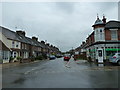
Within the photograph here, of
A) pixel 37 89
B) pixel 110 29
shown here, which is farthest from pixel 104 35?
pixel 37 89

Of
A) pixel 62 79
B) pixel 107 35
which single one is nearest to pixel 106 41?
pixel 107 35

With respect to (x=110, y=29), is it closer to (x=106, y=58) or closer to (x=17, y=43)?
(x=106, y=58)

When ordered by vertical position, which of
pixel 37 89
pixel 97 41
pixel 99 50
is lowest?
pixel 37 89

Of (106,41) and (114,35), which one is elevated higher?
(114,35)

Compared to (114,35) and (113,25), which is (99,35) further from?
(113,25)

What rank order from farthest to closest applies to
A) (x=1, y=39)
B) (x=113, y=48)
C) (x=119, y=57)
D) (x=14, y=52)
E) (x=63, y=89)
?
(x=14, y=52)
(x=1, y=39)
(x=113, y=48)
(x=119, y=57)
(x=63, y=89)

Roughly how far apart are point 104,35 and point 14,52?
20738mm

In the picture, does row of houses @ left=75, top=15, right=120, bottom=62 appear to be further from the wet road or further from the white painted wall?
the wet road

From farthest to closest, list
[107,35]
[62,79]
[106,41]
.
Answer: [107,35]
[106,41]
[62,79]

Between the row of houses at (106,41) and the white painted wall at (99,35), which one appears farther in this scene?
the white painted wall at (99,35)

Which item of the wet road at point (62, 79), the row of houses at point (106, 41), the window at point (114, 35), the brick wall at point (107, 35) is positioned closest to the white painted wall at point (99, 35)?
the row of houses at point (106, 41)

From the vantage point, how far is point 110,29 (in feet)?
78.1

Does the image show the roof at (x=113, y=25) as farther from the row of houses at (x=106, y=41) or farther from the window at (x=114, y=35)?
the window at (x=114, y=35)

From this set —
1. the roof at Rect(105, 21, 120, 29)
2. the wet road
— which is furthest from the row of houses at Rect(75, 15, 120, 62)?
the wet road
